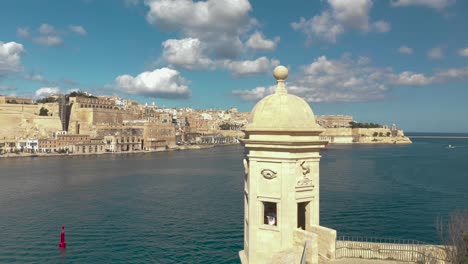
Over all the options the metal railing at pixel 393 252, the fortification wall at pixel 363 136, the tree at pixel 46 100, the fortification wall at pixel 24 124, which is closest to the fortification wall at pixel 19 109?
the fortification wall at pixel 24 124

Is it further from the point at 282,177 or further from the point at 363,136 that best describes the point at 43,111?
the point at 363,136

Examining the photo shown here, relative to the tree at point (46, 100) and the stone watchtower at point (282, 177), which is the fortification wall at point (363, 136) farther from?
the stone watchtower at point (282, 177)

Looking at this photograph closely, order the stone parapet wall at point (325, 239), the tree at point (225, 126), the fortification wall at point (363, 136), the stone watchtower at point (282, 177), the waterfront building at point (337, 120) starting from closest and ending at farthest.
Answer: the stone watchtower at point (282, 177) < the stone parapet wall at point (325, 239) < the fortification wall at point (363, 136) < the tree at point (225, 126) < the waterfront building at point (337, 120)

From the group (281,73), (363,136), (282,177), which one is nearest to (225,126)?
(363,136)

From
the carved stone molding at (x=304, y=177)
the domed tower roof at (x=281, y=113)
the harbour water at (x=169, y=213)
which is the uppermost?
the domed tower roof at (x=281, y=113)

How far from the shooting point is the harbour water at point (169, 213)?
1184cm

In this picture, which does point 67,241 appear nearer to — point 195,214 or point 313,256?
point 195,214

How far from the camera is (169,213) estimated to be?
1692 cm

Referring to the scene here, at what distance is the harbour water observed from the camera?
38.9ft

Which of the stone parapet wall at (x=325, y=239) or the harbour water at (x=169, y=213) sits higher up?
the stone parapet wall at (x=325, y=239)

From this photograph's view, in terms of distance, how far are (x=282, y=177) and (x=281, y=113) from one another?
48cm

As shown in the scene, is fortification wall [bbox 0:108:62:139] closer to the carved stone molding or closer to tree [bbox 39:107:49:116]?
tree [bbox 39:107:49:116]

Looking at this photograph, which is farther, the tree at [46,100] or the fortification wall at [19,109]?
the tree at [46,100]

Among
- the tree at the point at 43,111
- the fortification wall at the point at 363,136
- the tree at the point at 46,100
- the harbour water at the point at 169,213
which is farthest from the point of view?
the fortification wall at the point at 363,136
